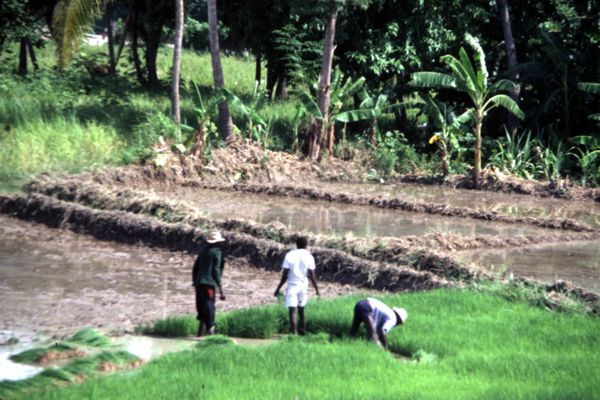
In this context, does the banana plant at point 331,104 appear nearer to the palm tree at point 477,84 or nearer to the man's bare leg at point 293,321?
the palm tree at point 477,84

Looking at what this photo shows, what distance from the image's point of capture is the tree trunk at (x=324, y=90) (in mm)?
24578

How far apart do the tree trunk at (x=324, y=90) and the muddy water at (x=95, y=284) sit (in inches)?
368

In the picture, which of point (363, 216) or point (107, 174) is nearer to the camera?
point (363, 216)

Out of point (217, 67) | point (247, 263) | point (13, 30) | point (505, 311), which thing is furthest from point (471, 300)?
point (13, 30)

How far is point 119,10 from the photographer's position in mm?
50656

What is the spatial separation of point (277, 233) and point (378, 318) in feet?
18.0

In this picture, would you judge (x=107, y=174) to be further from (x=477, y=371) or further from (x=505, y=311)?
(x=477, y=371)

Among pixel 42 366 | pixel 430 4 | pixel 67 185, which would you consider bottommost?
pixel 42 366

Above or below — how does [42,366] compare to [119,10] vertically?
below

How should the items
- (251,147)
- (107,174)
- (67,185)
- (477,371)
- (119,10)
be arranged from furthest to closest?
(119,10)
(251,147)
(107,174)
(67,185)
(477,371)

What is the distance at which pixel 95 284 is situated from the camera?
44.6 ft

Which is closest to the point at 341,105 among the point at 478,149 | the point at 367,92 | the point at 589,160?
the point at 367,92

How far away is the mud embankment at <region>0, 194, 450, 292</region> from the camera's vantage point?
44.3 feet

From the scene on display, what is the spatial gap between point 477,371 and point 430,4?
1971cm
